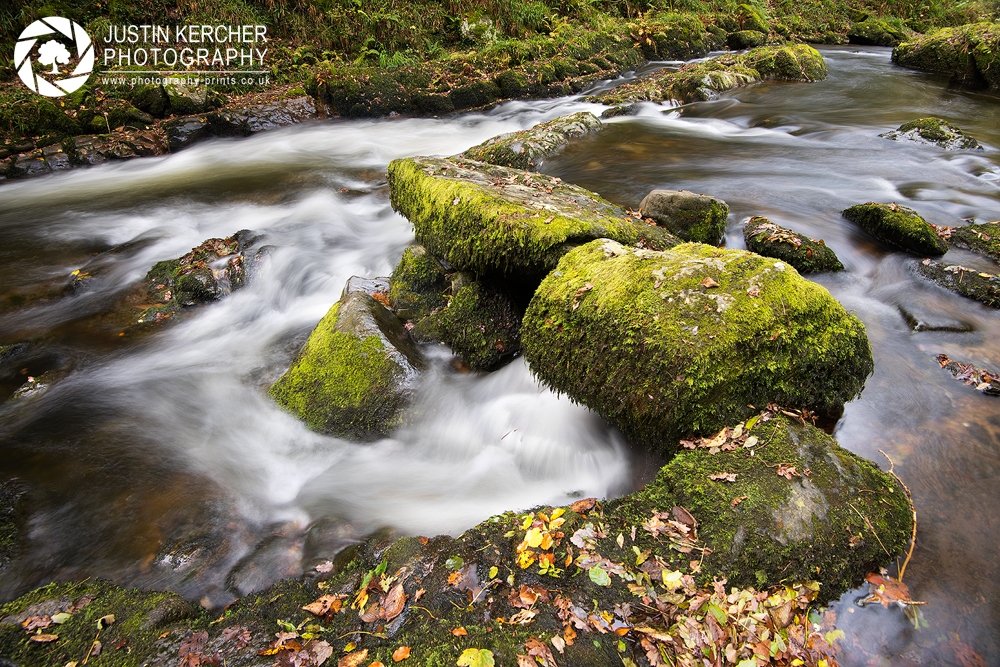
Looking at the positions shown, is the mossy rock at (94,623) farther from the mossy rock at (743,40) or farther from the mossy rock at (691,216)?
the mossy rock at (743,40)

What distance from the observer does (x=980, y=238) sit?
246 inches

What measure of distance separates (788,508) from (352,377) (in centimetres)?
379

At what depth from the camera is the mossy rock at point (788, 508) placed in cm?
273

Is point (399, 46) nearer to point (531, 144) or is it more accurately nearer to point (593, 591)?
point (531, 144)

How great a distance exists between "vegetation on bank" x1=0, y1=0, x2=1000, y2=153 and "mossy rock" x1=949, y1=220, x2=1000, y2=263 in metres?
11.9

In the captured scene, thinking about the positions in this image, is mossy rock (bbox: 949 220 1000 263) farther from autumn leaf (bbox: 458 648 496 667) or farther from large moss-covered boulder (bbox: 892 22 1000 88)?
large moss-covered boulder (bbox: 892 22 1000 88)

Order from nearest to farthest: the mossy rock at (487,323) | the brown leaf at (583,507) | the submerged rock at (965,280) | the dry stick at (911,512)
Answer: the dry stick at (911,512), the brown leaf at (583,507), the submerged rock at (965,280), the mossy rock at (487,323)

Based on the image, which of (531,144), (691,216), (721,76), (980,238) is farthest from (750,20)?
(691,216)

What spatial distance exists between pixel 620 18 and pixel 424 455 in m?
22.4

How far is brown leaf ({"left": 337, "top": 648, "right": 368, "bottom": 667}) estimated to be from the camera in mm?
2480

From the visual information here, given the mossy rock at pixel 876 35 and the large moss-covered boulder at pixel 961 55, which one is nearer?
the large moss-covered boulder at pixel 961 55

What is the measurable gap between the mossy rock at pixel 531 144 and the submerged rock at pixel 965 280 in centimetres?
591

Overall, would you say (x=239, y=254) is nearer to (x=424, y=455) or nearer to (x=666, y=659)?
(x=424, y=455)

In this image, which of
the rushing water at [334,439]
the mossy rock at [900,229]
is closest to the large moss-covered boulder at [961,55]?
the rushing water at [334,439]
